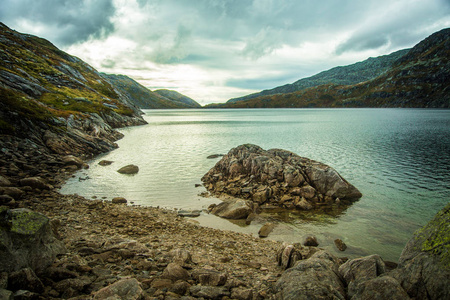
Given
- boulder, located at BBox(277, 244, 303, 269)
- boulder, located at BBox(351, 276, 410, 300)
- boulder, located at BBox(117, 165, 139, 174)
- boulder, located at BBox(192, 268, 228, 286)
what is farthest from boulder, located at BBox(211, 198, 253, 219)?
boulder, located at BBox(117, 165, 139, 174)

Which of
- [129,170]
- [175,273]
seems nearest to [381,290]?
[175,273]

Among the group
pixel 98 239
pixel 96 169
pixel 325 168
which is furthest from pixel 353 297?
pixel 96 169

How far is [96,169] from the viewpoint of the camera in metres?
40.4

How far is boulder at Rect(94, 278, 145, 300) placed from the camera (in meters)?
8.47

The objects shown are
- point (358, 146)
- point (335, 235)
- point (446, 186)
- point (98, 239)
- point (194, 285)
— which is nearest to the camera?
point (194, 285)

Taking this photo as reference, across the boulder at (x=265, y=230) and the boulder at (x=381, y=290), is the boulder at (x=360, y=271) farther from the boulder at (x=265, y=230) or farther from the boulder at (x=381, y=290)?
the boulder at (x=265, y=230)

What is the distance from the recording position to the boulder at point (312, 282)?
30.3 ft

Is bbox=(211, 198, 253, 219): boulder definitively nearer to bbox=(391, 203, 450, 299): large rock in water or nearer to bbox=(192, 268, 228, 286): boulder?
bbox=(192, 268, 228, 286): boulder

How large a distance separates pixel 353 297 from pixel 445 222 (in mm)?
4985

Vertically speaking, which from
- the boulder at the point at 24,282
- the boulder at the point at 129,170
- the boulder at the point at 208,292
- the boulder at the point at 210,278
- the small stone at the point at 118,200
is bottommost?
the small stone at the point at 118,200

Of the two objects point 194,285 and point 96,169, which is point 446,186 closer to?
point 194,285

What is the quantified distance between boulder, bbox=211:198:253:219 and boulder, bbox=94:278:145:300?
14.8 m

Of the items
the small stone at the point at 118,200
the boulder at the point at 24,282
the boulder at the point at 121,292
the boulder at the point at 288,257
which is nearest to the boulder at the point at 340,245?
the boulder at the point at 288,257

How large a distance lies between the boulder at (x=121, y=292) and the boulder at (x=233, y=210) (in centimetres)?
1476
